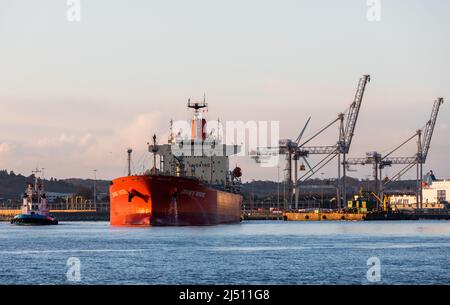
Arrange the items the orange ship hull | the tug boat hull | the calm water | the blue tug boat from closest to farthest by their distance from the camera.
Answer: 1. the calm water
2. the orange ship hull
3. the blue tug boat
4. the tug boat hull

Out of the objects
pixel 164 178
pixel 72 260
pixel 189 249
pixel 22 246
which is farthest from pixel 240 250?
pixel 164 178

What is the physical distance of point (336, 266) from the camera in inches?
2189

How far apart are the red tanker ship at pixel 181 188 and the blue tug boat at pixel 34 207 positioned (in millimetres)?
28786

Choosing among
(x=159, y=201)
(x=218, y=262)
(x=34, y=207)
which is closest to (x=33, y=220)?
(x=34, y=207)

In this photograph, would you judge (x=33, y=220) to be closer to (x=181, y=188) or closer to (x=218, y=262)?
(x=181, y=188)

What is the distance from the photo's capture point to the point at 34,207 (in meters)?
153

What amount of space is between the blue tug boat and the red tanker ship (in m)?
28.8

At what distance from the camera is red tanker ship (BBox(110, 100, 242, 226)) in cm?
10469

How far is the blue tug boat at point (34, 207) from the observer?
148875 millimetres

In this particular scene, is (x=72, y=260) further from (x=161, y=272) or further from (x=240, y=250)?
(x=240, y=250)

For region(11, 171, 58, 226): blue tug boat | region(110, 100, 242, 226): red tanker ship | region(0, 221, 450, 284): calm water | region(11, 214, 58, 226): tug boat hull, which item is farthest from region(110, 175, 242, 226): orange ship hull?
region(11, 214, 58, 226): tug boat hull

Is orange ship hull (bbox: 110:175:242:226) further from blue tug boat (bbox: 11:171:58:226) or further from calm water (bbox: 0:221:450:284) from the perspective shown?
blue tug boat (bbox: 11:171:58:226)

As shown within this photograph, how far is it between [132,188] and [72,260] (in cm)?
4566

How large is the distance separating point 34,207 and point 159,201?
54.6 meters
